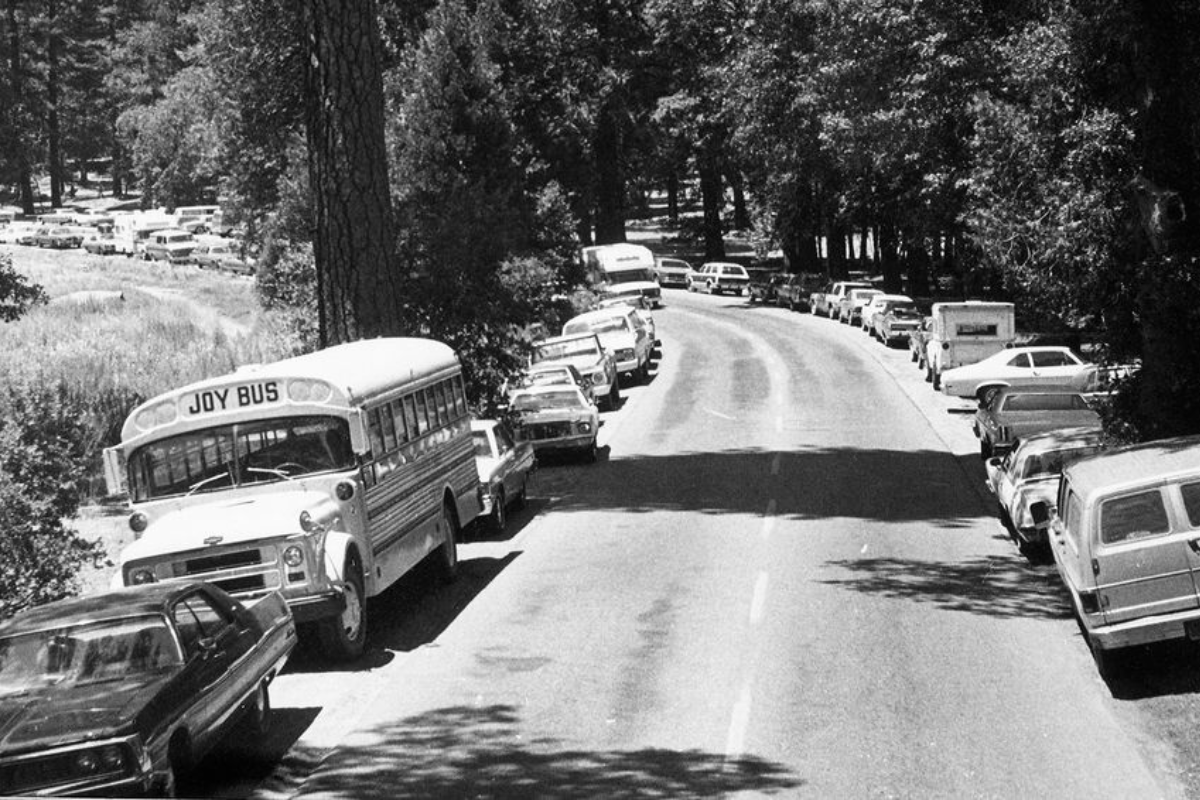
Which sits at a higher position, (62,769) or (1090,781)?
(62,769)

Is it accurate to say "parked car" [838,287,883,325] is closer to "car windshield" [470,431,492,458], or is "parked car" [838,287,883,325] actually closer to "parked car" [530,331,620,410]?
"parked car" [530,331,620,410]

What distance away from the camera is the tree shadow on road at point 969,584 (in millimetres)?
18547

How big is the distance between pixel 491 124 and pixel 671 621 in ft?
90.3

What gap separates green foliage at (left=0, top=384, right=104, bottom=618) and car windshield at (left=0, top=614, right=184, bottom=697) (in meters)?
4.24

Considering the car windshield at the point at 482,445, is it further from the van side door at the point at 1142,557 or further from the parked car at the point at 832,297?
the parked car at the point at 832,297

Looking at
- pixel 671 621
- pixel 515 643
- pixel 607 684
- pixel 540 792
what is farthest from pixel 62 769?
pixel 671 621

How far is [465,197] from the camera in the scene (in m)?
29.9

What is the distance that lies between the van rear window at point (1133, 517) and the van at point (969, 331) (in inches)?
1181

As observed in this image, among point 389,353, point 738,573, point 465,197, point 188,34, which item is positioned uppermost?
point 188,34

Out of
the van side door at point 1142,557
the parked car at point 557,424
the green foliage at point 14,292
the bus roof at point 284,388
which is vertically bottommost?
the parked car at point 557,424

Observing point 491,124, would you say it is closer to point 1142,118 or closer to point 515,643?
point 1142,118

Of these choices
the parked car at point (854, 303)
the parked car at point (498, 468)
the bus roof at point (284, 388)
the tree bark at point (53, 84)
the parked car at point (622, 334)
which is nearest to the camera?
the bus roof at point (284, 388)

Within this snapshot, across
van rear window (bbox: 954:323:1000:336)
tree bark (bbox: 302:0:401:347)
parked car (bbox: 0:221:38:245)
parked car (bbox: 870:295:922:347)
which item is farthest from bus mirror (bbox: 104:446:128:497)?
parked car (bbox: 0:221:38:245)

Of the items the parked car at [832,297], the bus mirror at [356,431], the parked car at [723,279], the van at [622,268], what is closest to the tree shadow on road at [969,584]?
the bus mirror at [356,431]
